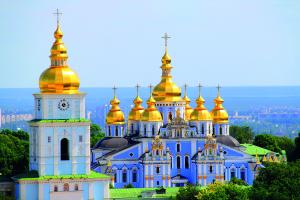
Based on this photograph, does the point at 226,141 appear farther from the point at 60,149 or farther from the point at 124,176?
the point at 60,149

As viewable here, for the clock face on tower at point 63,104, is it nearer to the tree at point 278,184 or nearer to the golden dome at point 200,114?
Answer: the tree at point 278,184

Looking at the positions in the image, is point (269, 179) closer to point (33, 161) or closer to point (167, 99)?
point (33, 161)

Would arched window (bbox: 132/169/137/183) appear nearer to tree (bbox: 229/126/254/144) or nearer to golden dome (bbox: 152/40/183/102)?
golden dome (bbox: 152/40/183/102)

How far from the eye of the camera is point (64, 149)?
5553 centimetres

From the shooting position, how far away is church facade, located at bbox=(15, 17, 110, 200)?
54.5m

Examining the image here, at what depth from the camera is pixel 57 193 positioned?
179 feet

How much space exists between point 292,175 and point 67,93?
963cm

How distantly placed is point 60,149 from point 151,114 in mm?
15917

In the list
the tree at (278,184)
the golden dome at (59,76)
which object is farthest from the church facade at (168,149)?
the golden dome at (59,76)

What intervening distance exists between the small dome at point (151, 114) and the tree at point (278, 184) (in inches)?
574

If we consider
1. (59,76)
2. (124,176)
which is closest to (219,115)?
(124,176)

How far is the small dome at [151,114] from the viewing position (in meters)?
70.7

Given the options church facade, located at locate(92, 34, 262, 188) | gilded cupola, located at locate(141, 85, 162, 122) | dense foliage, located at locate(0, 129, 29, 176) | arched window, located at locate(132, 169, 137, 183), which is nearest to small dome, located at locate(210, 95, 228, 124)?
church facade, located at locate(92, 34, 262, 188)

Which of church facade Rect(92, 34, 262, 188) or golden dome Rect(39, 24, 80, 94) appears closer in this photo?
golden dome Rect(39, 24, 80, 94)
